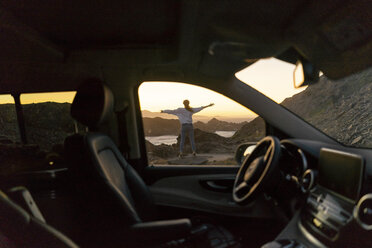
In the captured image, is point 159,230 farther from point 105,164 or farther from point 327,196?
point 327,196

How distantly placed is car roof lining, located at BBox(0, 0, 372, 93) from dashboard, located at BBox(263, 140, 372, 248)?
34.5 inches


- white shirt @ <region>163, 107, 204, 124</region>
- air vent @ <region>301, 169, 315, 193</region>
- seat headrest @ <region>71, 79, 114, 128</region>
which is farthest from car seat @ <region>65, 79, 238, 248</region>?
white shirt @ <region>163, 107, 204, 124</region>

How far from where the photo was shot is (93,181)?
1366 millimetres

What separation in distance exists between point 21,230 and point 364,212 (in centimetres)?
124

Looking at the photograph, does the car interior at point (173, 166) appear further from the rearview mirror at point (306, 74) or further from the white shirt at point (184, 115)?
the white shirt at point (184, 115)

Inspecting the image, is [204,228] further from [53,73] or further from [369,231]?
[53,73]

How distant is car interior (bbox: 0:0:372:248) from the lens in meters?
1.28

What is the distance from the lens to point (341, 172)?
3.96ft

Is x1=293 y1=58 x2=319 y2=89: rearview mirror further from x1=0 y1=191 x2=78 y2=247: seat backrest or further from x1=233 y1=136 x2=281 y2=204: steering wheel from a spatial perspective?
x1=0 y1=191 x2=78 y2=247: seat backrest

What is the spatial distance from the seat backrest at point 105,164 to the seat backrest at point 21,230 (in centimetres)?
Result: 60

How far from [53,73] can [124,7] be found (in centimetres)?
108

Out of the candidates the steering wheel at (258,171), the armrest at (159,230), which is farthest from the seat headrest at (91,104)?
the steering wheel at (258,171)

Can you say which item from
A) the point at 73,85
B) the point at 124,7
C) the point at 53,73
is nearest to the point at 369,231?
the point at 124,7

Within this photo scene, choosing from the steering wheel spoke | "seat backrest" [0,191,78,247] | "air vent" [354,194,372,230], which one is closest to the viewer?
"seat backrest" [0,191,78,247]
